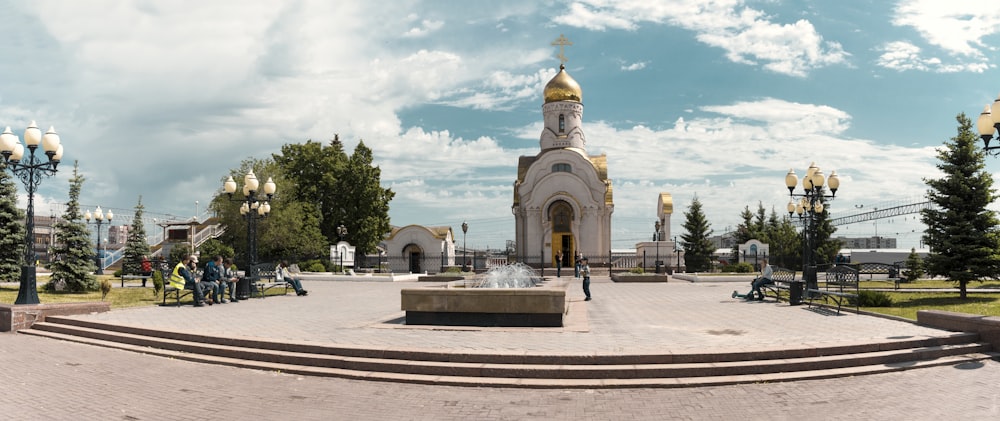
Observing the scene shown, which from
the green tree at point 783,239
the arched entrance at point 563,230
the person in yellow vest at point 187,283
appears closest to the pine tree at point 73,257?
the person in yellow vest at point 187,283

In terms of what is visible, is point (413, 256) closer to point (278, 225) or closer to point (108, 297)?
point (278, 225)

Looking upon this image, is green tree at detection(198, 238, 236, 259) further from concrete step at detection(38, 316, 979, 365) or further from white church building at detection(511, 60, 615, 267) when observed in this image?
concrete step at detection(38, 316, 979, 365)

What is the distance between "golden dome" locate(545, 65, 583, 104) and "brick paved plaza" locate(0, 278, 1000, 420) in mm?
34044

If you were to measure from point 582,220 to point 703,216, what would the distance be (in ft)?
43.2

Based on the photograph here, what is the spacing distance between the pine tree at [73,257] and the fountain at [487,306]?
15607mm

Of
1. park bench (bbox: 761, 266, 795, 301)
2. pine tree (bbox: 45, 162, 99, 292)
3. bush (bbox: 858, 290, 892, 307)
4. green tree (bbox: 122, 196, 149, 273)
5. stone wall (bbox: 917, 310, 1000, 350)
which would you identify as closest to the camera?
stone wall (bbox: 917, 310, 1000, 350)

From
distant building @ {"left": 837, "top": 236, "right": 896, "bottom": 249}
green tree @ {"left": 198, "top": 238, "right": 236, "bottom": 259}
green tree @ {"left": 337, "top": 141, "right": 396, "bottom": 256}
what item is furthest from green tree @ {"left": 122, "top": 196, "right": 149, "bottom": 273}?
distant building @ {"left": 837, "top": 236, "right": 896, "bottom": 249}

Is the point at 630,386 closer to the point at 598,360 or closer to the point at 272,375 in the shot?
the point at 598,360

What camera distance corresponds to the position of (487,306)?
1142 centimetres

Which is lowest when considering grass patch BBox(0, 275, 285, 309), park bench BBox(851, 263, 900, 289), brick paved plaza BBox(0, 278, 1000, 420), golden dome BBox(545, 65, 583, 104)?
brick paved plaza BBox(0, 278, 1000, 420)

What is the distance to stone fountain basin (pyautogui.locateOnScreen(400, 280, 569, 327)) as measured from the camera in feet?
36.9

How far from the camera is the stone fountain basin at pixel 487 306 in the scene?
11234 millimetres

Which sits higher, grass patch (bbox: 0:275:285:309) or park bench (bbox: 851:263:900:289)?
park bench (bbox: 851:263:900:289)

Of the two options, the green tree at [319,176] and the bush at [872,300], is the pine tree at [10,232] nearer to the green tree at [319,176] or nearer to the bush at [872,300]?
the green tree at [319,176]
